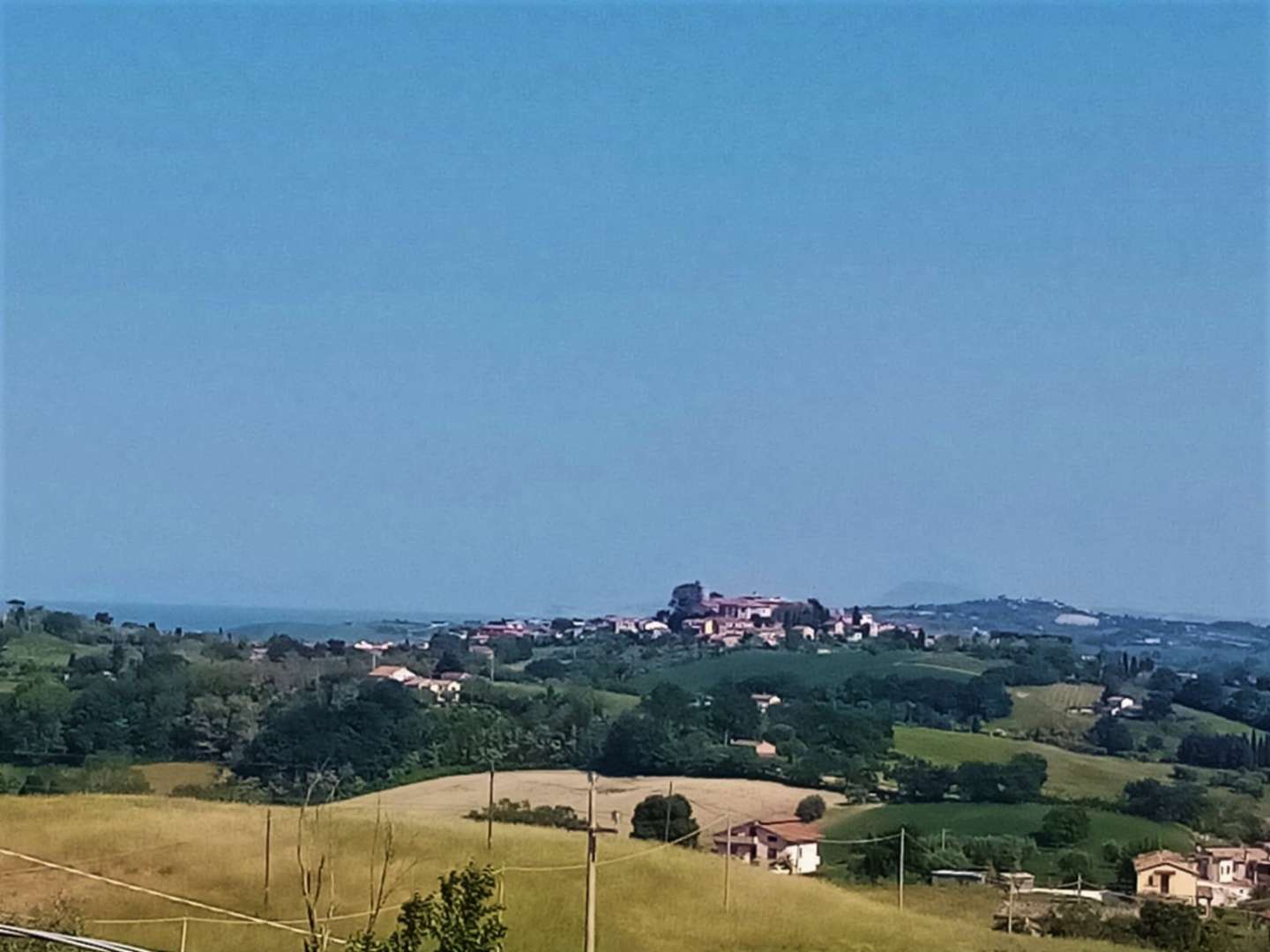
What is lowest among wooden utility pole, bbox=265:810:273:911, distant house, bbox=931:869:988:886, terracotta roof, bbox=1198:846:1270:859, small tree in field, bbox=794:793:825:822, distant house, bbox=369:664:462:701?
distant house, bbox=931:869:988:886

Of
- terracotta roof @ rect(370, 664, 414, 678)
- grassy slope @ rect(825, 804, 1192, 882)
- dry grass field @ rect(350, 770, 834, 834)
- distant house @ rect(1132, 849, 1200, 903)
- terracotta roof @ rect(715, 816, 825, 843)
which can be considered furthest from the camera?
terracotta roof @ rect(370, 664, 414, 678)

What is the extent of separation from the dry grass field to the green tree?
35 cm

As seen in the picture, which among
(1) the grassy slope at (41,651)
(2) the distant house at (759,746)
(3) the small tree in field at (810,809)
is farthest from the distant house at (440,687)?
(3) the small tree in field at (810,809)

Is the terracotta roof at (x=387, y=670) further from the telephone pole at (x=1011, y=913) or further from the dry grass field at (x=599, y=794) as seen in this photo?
the telephone pole at (x=1011, y=913)

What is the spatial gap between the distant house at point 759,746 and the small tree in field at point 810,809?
7.08 meters

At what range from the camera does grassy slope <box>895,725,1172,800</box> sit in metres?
51.7

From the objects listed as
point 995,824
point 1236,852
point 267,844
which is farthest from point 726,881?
point 995,824

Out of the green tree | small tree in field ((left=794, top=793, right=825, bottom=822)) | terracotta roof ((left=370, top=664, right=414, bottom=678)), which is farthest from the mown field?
the green tree

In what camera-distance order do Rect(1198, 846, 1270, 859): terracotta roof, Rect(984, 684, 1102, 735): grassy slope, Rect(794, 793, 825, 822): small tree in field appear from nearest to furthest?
Rect(1198, 846, 1270, 859): terracotta roof
Rect(794, 793, 825, 822): small tree in field
Rect(984, 684, 1102, 735): grassy slope

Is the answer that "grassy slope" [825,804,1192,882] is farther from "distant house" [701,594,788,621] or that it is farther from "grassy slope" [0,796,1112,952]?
"distant house" [701,594,788,621]

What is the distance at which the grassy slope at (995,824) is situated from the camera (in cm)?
4306

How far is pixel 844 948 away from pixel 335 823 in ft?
37.8

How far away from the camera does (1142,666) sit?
73.4 m

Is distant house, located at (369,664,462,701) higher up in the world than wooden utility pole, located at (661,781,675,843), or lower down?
higher up
